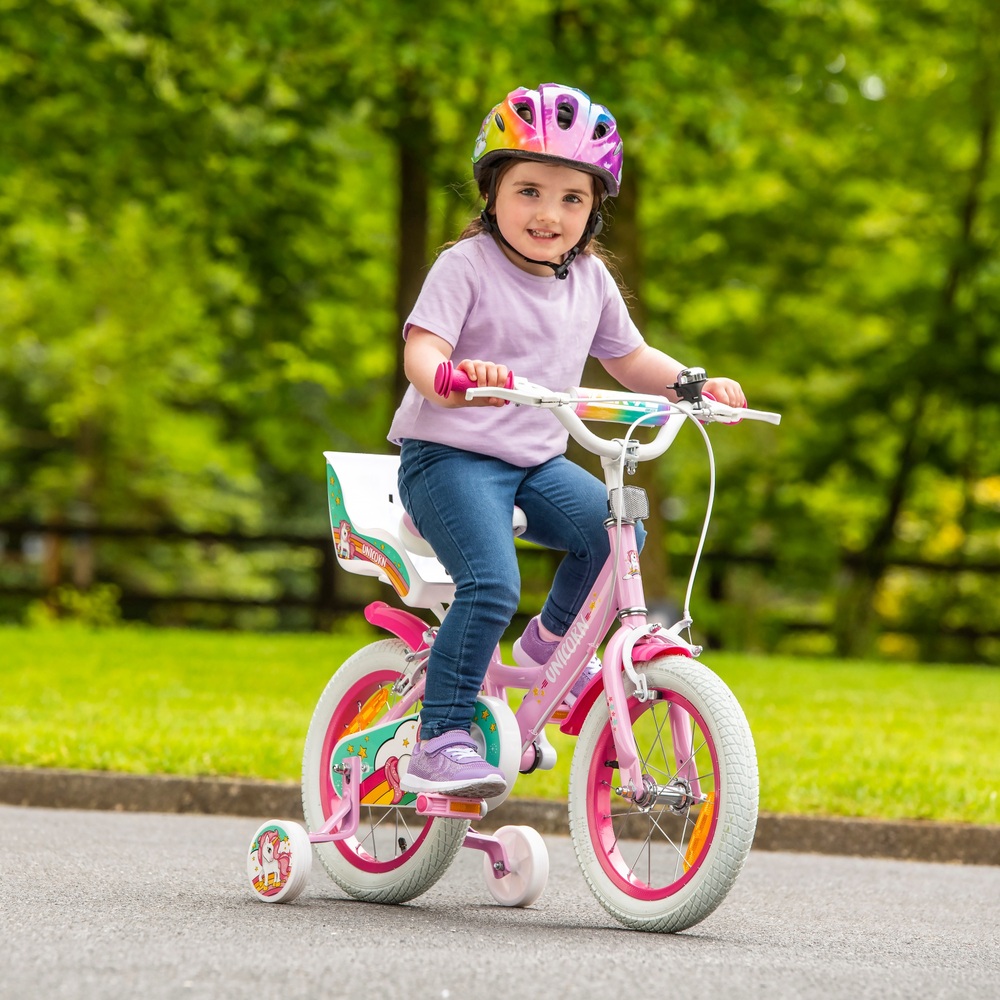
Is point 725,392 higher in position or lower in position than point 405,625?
higher

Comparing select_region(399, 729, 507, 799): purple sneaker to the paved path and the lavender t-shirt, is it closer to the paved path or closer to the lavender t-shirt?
the lavender t-shirt

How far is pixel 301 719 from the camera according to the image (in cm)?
855

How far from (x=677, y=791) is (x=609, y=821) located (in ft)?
1.09

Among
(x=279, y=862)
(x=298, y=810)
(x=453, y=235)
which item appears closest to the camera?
(x=279, y=862)

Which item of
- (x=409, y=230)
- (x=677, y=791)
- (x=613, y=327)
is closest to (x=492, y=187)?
(x=613, y=327)

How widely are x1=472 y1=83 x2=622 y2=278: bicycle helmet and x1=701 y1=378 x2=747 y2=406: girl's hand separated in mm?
506

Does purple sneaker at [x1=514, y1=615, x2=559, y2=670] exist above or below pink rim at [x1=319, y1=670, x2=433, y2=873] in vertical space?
above

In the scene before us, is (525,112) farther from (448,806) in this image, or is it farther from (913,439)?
(913,439)

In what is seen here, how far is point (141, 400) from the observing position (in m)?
21.9

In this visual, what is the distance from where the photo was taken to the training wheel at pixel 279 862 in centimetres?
442

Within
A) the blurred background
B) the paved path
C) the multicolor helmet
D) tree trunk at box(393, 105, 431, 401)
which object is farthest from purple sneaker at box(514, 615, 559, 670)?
tree trunk at box(393, 105, 431, 401)

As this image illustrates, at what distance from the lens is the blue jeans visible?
13.9 ft

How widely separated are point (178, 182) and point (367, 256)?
304 centimetres

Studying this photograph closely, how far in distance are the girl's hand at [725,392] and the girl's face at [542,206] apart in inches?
21.1
